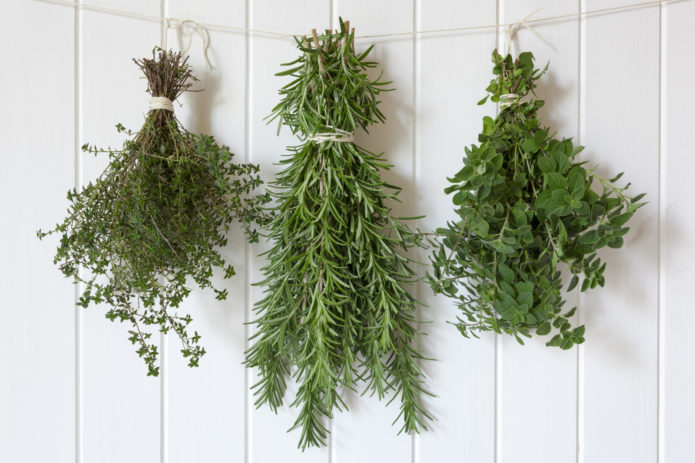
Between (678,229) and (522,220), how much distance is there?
40cm

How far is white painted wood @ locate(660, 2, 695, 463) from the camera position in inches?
36.1

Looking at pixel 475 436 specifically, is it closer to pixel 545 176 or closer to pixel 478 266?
pixel 478 266

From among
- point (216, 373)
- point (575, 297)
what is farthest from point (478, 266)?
point (216, 373)

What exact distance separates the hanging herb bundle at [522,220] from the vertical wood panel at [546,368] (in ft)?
0.34

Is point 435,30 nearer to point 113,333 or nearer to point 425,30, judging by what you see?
point 425,30

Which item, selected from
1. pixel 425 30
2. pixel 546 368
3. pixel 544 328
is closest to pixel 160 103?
pixel 425 30

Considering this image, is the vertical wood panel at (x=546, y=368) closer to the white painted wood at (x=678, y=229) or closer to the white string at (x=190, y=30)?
the white painted wood at (x=678, y=229)

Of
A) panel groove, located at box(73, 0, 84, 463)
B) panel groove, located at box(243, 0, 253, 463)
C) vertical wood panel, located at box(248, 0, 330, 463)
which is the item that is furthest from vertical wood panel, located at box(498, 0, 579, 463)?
panel groove, located at box(73, 0, 84, 463)

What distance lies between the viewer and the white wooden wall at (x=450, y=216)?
91cm

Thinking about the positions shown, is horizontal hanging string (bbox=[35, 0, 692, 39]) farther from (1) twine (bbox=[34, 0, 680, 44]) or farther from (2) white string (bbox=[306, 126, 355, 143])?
(2) white string (bbox=[306, 126, 355, 143])

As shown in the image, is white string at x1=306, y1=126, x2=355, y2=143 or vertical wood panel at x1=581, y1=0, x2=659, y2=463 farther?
vertical wood panel at x1=581, y1=0, x2=659, y2=463

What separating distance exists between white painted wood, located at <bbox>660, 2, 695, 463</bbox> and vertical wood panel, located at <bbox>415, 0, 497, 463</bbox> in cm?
37

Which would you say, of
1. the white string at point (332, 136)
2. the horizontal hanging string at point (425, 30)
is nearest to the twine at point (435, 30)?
the horizontal hanging string at point (425, 30)

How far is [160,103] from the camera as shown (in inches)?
32.2
